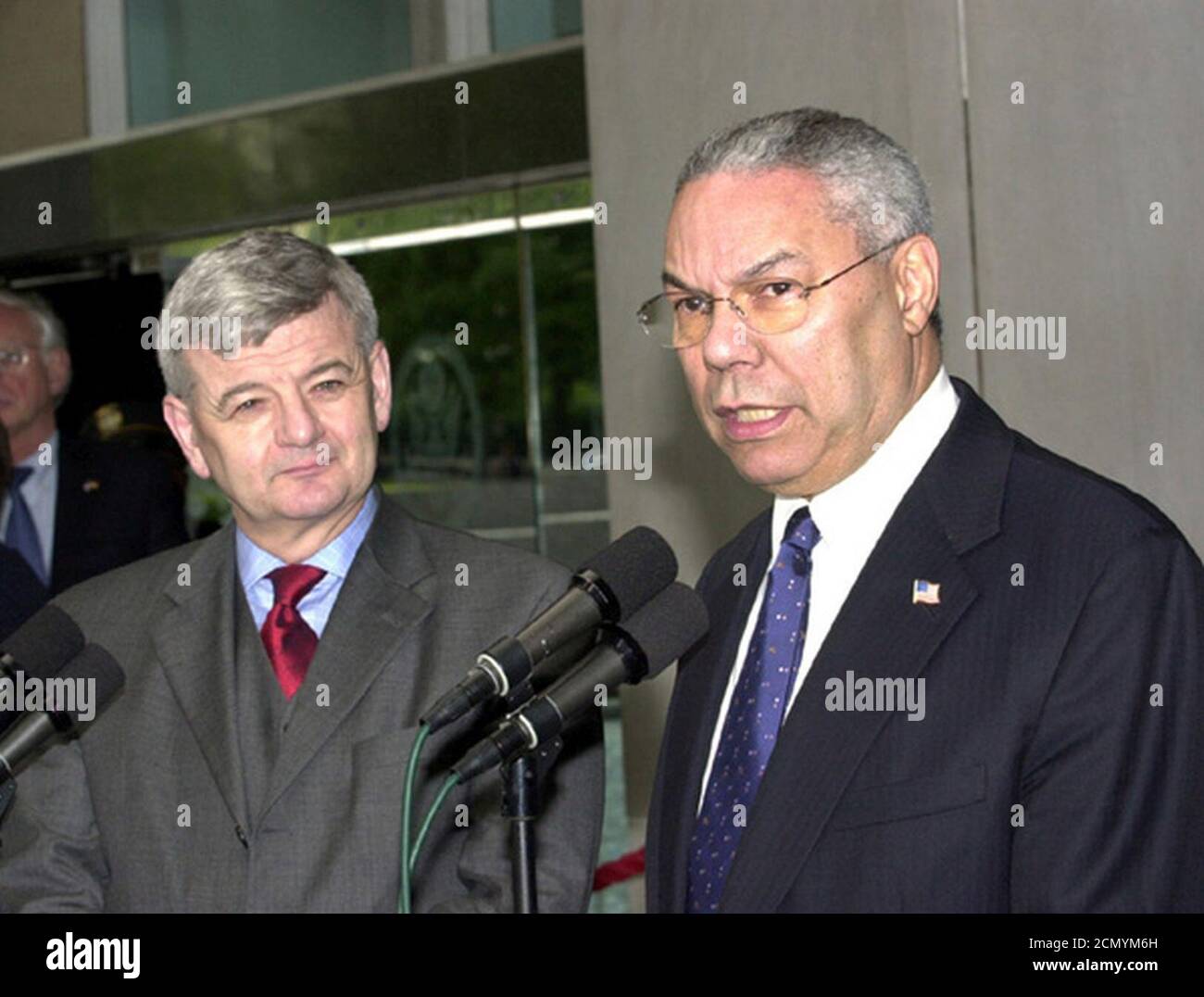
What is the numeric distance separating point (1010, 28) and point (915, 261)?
2324 millimetres

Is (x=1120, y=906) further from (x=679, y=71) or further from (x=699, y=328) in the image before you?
(x=679, y=71)

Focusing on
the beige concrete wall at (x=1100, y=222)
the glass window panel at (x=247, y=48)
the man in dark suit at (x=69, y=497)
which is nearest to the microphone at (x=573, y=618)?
the beige concrete wall at (x=1100, y=222)

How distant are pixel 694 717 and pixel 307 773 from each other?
48cm

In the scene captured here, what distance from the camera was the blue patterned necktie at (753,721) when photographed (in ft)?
6.40

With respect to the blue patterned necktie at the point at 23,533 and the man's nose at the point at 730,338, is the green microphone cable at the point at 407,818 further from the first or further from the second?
the blue patterned necktie at the point at 23,533

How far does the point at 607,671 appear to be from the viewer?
1639 mm

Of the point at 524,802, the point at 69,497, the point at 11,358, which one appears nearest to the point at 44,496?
the point at 69,497

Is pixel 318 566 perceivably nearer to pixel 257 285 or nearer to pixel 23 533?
pixel 257 285

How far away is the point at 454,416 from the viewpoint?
7820mm

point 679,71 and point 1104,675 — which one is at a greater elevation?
point 679,71

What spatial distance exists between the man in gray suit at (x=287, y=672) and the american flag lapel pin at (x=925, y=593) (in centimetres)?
54

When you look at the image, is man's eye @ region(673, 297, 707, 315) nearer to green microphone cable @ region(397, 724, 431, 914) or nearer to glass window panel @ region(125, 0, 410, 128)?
green microphone cable @ region(397, 724, 431, 914)

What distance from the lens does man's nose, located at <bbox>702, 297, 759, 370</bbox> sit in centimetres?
200
